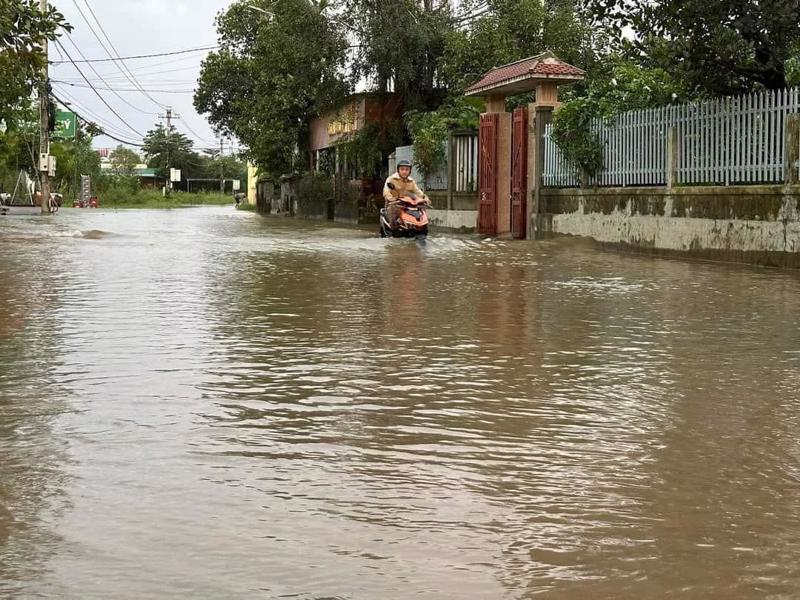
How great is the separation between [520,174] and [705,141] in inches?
240

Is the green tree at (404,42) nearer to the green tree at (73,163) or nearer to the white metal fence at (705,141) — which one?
the white metal fence at (705,141)

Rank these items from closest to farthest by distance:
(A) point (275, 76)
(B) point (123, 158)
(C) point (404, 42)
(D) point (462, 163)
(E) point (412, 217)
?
(E) point (412, 217) < (D) point (462, 163) < (C) point (404, 42) < (A) point (275, 76) < (B) point (123, 158)

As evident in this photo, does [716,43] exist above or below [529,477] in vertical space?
above

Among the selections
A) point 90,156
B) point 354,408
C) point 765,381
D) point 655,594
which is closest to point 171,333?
point 354,408

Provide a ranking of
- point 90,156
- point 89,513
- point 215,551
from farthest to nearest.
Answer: point 90,156
point 89,513
point 215,551

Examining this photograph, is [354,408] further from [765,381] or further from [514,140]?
[514,140]

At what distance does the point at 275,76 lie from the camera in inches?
1457

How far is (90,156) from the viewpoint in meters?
80.6

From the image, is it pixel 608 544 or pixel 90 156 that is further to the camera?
pixel 90 156

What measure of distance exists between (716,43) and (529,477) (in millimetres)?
12858

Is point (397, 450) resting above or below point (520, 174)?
below

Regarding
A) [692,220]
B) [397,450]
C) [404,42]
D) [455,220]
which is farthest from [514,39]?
[397,450]

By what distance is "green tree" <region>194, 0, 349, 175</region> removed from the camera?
3212 cm

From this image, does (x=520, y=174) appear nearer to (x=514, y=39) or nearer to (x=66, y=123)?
(x=514, y=39)
